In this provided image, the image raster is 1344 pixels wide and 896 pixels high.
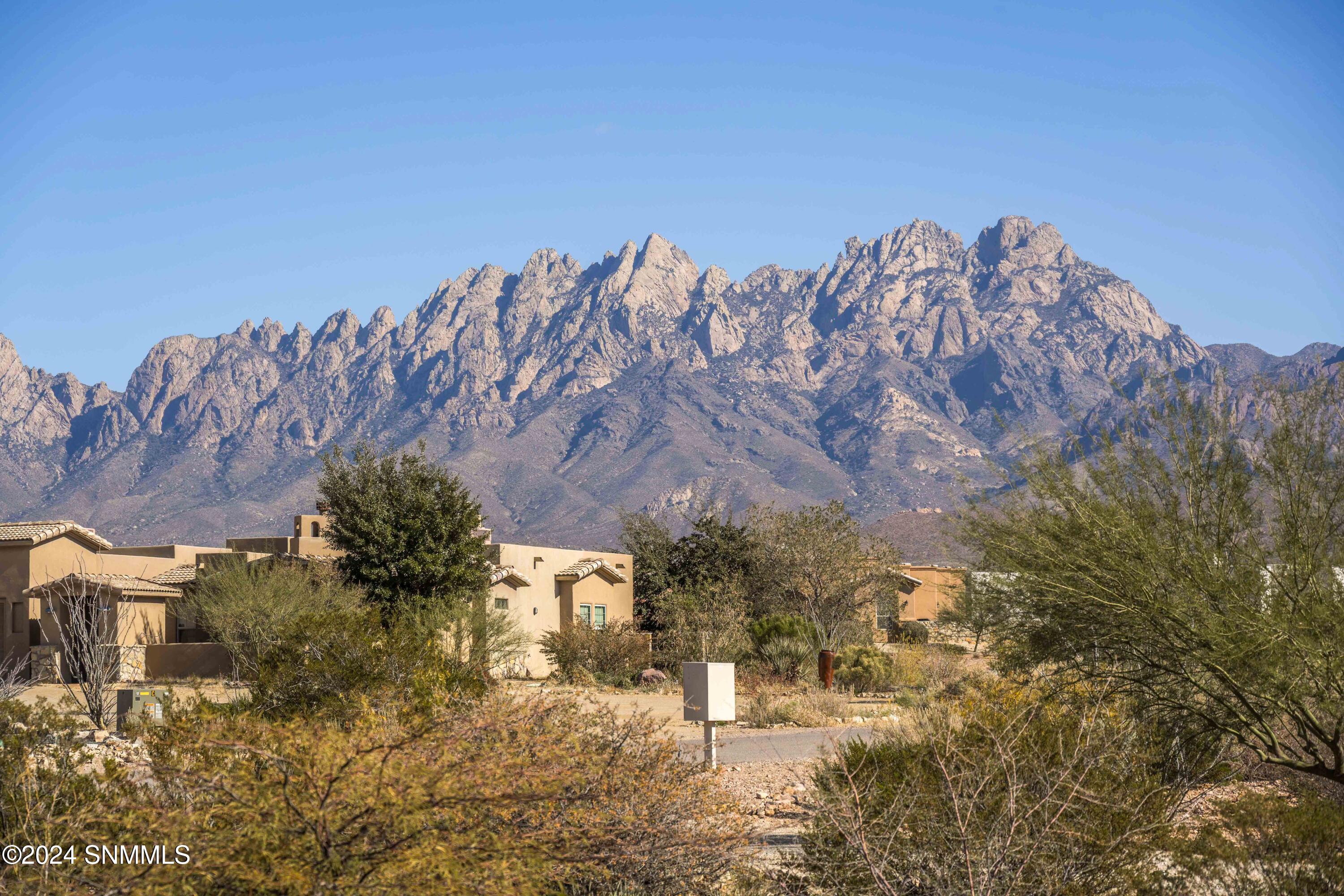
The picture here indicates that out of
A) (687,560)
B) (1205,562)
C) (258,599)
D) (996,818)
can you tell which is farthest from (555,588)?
(996,818)

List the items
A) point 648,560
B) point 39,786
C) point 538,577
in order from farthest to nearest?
point 648,560
point 538,577
point 39,786

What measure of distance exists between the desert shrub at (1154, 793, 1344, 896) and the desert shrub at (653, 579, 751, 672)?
1978 cm

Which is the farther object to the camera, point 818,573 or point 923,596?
point 923,596

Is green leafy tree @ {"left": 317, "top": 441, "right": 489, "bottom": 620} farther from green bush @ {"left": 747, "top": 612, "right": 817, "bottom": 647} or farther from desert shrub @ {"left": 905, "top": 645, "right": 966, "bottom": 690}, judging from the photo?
desert shrub @ {"left": 905, "top": 645, "right": 966, "bottom": 690}

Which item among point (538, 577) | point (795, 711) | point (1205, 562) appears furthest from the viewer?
point (538, 577)

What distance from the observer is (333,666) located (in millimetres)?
13438

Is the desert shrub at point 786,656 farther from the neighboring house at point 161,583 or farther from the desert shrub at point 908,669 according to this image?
the neighboring house at point 161,583

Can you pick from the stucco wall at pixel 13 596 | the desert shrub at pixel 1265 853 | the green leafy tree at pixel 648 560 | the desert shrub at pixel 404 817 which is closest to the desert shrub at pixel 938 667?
the green leafy tree at pixel 648 560

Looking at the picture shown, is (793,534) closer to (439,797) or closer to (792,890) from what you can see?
(792,890)

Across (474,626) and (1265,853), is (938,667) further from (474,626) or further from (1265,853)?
(1265,853)

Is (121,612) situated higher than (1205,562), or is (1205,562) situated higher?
(1205,562)

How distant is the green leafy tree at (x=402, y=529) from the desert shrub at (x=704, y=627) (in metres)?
5.43

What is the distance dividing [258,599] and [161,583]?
703 centimetres

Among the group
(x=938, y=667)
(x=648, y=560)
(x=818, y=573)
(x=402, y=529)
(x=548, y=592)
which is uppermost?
(x=402, y=529)
